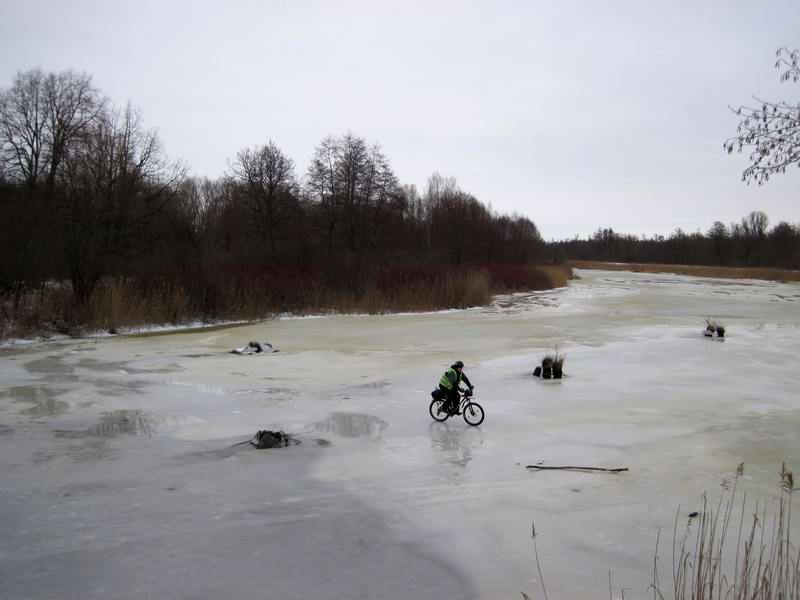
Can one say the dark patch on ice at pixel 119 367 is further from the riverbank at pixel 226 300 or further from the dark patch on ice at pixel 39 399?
the riverbank at pixel 226 300

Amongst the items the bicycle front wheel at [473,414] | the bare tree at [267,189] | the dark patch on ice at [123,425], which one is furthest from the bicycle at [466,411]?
the bare tree at [267,189]

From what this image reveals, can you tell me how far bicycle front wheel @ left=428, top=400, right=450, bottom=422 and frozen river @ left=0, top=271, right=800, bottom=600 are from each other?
0.48 feet

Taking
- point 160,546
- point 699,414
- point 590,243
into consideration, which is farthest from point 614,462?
point 590,243

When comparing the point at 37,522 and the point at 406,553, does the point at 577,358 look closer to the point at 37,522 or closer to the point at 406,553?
the point at 406,553

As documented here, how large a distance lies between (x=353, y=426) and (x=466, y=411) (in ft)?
4.67

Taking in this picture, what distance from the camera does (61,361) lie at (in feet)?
38.0

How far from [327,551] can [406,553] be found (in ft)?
1.79

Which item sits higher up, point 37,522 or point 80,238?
point 80,238

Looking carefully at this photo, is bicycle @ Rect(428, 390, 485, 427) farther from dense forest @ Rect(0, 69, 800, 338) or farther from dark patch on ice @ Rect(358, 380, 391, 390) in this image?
dense forest @ Rect(0, 69, 800, 338)

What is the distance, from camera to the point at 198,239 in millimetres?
34219

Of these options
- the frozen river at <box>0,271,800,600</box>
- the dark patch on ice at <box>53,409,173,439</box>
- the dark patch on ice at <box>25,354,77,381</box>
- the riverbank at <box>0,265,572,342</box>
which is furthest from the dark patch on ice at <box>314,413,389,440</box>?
the riverbank at <box>0,265,572,342</box>

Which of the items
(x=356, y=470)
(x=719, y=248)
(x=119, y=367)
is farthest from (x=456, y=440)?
(x=719, y=248)

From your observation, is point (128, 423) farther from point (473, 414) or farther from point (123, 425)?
point (473, 414)

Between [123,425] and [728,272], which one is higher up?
[728,272]
